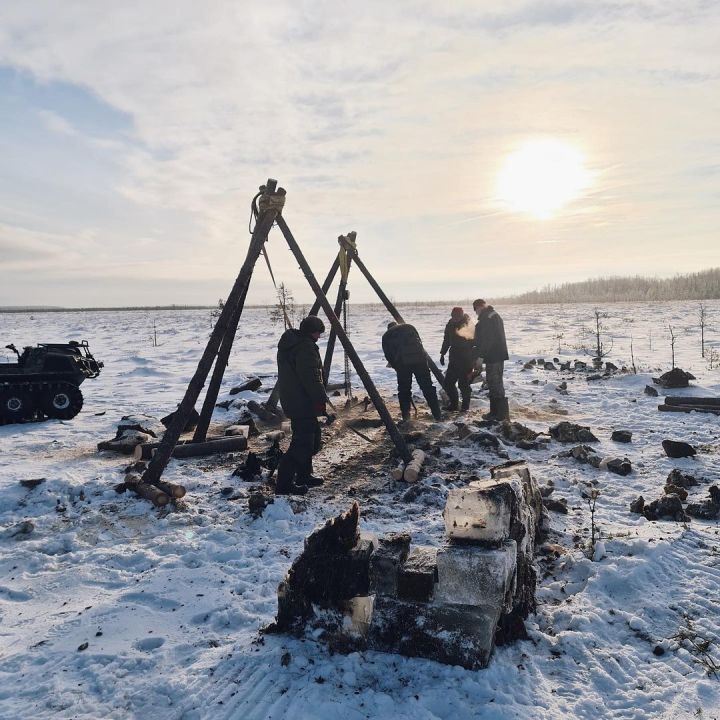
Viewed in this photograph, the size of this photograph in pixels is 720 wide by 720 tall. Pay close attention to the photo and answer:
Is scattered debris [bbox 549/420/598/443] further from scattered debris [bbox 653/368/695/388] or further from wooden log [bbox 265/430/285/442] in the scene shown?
scattered debris [bbox 653/368/695/388]

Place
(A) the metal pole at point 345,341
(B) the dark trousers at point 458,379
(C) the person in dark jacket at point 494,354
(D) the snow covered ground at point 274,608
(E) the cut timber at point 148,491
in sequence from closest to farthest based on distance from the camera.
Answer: (D) the snow covered ground at point 274,608
(E) the cut timber at point 148,491
(A) the metal pole at point 345,341
(C) the person in dark jacket at point 494,354
(B) the dark trousers at point 458,379

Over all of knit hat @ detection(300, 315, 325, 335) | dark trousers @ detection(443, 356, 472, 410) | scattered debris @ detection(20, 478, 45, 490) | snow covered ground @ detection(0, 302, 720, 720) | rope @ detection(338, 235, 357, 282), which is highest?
rope @ detection(338, 235, 357, 282)

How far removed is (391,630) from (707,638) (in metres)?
2.08

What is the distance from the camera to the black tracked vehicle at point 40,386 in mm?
9680

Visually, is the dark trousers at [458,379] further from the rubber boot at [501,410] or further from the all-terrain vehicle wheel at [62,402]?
the all-terrain vehicle wheel at [62,402]

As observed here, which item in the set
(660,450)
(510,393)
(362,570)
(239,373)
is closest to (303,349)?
(362,570)

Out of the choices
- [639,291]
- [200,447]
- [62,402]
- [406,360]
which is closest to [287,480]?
[200,447]

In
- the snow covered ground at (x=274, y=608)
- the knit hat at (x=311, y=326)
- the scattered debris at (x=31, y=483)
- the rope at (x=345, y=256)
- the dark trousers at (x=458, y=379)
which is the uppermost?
the rope at (x=345, y=256)

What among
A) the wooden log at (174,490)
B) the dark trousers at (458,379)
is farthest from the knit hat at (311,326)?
the dark trousers at (458,379)

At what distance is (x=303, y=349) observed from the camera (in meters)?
5.91

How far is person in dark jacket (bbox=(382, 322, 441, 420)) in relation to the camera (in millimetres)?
9016

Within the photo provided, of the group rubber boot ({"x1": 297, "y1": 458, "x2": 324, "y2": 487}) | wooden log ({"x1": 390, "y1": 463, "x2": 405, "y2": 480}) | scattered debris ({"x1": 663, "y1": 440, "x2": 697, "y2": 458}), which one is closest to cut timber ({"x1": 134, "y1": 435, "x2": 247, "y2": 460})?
rubber boot ({"x1": 297, "y1": 458, "x2": 324, "y2": 487})

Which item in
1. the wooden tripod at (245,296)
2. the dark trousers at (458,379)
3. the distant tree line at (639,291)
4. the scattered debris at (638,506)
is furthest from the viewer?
the distant tree line at (639,291)

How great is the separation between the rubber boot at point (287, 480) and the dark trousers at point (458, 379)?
16.3ft
